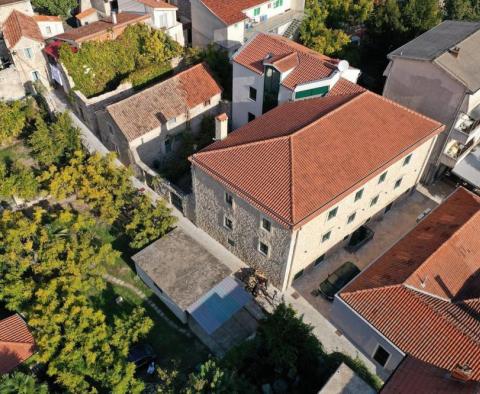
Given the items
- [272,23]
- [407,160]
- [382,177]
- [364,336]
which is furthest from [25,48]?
[364,336]

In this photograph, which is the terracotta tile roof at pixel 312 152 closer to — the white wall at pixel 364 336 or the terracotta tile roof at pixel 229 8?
the white wall at pixel 364 336

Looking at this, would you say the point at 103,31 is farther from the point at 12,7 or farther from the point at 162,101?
the point at 12,7

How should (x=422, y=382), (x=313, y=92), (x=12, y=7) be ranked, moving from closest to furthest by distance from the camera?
(x=422, y=382), (x=313, y=92), (x=12, y=7)

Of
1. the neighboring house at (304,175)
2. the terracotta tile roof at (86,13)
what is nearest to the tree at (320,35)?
the neighboring house at (304,175)

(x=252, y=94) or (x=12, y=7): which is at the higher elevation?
(x=12, y=7)

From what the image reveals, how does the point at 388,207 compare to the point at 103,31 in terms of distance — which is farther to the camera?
the point at 103,31

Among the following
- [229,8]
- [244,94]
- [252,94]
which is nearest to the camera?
[252,94]

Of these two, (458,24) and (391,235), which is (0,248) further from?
(458,24)
